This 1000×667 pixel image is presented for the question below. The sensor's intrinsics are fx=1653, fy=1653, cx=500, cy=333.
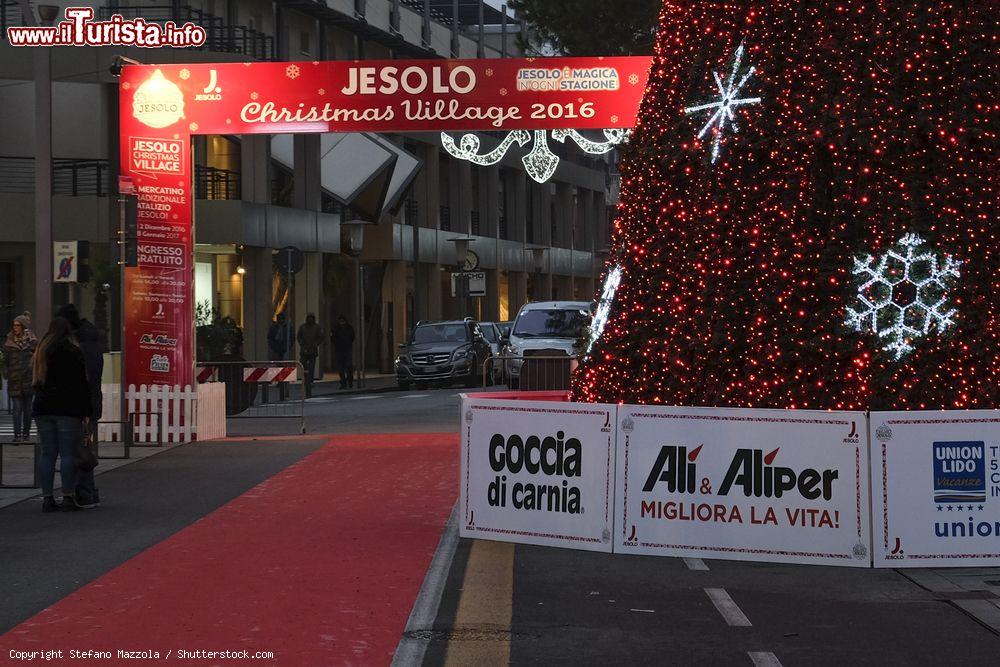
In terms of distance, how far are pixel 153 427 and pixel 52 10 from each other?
5.61 m

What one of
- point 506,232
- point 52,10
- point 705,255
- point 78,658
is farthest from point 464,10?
point 78,658

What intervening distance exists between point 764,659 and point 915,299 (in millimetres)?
4183

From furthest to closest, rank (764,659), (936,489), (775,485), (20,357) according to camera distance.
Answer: (20,357), (775,485), (936,489), (764,659)

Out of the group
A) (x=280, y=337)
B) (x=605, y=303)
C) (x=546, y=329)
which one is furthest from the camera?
(x=280, y=337)

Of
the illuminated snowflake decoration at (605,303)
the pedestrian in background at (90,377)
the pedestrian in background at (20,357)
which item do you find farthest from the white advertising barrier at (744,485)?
the pedestrian in background at (20,357)

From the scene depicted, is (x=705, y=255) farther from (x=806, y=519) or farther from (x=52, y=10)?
(x=52, y=10)

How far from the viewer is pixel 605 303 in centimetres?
1238

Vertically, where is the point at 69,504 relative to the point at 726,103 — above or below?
below

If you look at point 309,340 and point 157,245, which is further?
point 309,340

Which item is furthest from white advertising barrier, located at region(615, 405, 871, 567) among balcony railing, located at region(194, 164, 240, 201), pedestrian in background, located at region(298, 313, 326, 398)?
balcony railing, located at region(194, 164, 240, 201)

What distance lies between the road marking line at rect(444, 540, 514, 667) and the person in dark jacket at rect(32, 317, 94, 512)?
171 inches

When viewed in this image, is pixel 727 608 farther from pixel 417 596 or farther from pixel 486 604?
pixel 417 596

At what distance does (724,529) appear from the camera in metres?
10.6

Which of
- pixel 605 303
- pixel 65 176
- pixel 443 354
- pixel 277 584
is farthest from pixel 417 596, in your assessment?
pixel 65 176
